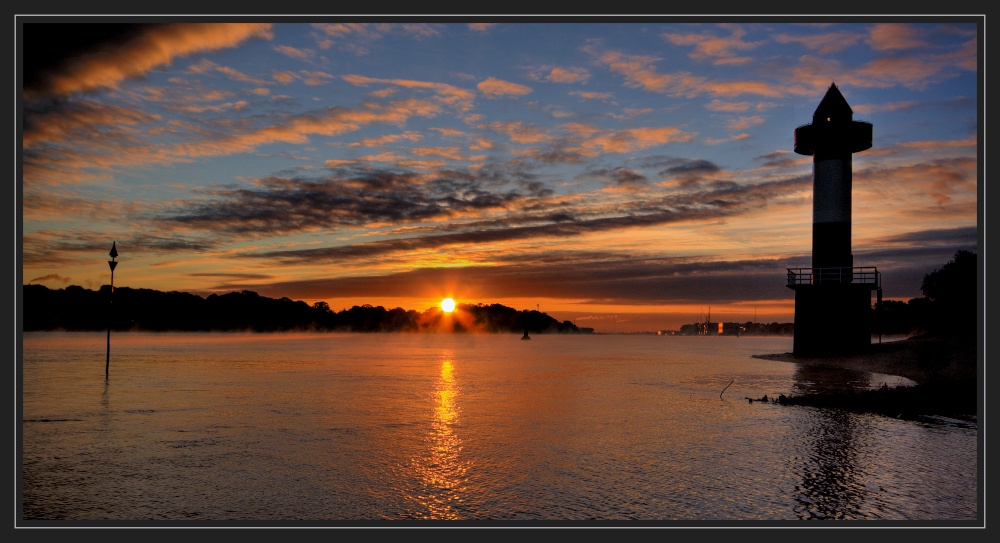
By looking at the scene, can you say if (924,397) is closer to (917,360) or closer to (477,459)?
(477,459)

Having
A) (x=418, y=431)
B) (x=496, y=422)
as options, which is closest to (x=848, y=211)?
(x=496, y=422)

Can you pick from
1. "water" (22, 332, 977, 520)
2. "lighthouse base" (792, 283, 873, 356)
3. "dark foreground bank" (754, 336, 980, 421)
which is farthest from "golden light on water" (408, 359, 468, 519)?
"lighthouse base" (792, 283, 873, 356)

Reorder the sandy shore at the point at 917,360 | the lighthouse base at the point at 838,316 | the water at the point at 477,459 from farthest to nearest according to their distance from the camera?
the lighthouse base at the point at 838,316 → the sandy shore at the point at 917,360 → the water at the point at 477,459

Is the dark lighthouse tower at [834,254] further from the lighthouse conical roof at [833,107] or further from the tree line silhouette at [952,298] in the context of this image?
the tree line silhouette at [952,298]

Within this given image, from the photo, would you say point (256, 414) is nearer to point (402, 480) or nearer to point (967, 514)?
point (402, 480)

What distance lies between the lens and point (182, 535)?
362 inches

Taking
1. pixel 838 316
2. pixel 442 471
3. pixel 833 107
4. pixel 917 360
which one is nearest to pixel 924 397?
pixel 442 471

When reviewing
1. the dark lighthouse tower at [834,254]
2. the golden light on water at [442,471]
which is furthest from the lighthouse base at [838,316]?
the golden light on water at [442,471]

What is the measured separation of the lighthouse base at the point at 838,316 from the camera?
46.2 meters

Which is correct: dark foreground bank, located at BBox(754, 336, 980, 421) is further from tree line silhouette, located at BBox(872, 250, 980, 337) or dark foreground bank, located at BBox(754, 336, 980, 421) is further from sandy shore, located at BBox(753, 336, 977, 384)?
tree line silhouette, located at BBox(872, 250, 980, 337)

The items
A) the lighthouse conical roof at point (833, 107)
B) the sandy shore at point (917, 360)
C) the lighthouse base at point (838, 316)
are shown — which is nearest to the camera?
the sandy shore at point (917, 360)

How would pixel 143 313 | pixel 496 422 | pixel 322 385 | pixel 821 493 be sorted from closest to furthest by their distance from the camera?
pixel 821 493 < pixel 496 422 < pixel 322 385 < pixel 143 313

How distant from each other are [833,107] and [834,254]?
1145 centimetres

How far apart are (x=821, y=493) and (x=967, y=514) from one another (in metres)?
2.32
